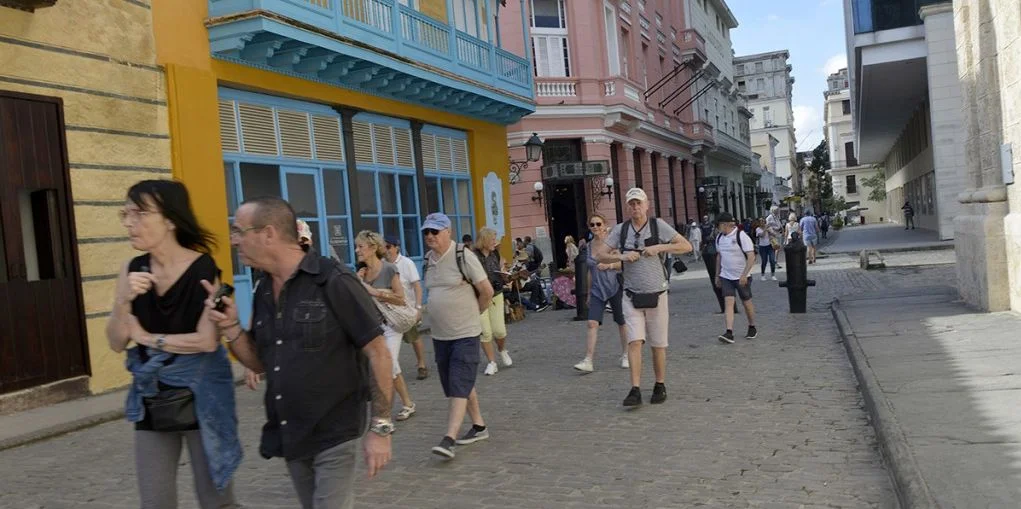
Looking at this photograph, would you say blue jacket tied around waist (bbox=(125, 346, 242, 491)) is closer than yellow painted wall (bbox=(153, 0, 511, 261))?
Yes

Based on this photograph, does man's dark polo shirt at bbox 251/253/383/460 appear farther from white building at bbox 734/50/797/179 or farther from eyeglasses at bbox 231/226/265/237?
white building at bbox 734/50/797/179

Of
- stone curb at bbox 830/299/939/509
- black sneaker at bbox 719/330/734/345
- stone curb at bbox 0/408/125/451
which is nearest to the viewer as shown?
stone curb at bbox 830/299/939/509

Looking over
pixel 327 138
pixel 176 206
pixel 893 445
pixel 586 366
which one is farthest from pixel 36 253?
pixel 893 445

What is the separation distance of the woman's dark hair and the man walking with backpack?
414 centimetres

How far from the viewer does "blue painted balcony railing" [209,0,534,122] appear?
11.4 meters

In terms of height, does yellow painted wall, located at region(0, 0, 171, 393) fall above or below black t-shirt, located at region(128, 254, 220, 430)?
above

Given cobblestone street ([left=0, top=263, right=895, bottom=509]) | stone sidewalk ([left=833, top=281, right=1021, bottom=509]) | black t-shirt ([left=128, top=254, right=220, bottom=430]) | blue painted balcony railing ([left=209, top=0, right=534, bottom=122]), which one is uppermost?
blue painted balcony railing ([left=209, top=0, right=534, bottom=122])

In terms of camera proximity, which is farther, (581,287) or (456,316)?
(581,287)

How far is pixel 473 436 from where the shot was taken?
20.8 ft

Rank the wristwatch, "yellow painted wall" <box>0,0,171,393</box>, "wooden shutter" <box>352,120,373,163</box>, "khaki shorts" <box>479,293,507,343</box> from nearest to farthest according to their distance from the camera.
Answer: the wristwatch
"yellow painted wall" <box>0,0,171,393</box>
"khaki shorts" <box>479,293,507,343</box>
"wooden shutter" <box>352,120,373,163</box>

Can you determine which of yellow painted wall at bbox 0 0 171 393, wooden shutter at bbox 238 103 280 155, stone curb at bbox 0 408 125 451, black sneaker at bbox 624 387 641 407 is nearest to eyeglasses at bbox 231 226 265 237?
black sneaker at bbox 624 387 641 407

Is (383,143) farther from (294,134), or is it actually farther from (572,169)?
(572,169)

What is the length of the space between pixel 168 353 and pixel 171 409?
0.21 meters

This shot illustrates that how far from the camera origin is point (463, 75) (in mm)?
16906
